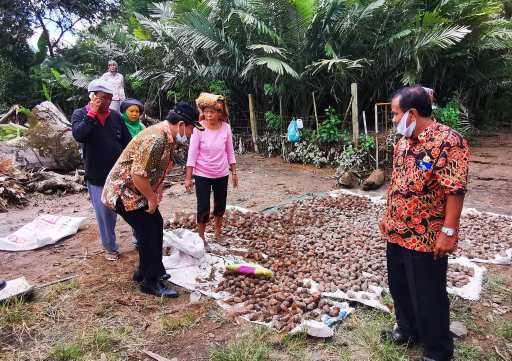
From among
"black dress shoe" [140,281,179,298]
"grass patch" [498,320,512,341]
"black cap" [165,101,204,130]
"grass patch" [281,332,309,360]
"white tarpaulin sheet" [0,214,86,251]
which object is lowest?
"grass patch" [498,320,512,341]

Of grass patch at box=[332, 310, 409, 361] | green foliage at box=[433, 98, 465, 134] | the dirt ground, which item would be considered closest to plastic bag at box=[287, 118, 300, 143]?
the dirt ground

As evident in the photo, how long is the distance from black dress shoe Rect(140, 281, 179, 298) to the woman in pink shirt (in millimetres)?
797

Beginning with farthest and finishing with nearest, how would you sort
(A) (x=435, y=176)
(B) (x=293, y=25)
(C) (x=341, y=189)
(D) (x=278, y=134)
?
1. (D) (x=278, y=134)
2. (B) (x=293, y=25)
3. (C) (x=341, y=189)
4. (A) (x=435, y=176)

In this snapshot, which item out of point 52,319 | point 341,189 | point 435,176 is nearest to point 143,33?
point 341,189

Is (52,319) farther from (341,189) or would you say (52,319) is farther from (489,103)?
(489,103)

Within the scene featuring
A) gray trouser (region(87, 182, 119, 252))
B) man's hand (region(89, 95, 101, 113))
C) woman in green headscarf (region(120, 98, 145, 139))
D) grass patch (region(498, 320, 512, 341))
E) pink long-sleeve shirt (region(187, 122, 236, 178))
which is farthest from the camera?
woman in green headscarf (region(120, 98, 145, 139))

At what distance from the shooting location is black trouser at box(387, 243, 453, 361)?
2035 mm

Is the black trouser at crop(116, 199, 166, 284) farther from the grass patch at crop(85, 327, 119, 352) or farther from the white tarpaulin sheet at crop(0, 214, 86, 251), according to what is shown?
the white tarpaulin sheet at crop(0, 214, 86, 251)

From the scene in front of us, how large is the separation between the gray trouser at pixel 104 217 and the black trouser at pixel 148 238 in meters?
0.65

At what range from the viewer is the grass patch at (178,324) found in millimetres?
2580

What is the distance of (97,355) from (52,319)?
61cm

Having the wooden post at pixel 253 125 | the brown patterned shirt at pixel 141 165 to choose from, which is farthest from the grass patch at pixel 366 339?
the wooden post at pixel 253 125

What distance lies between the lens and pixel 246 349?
2.30 m

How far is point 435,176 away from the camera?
191cm
